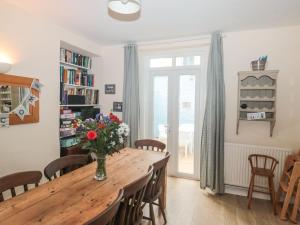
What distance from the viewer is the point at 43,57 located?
288cm

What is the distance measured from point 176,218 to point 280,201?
5.39ft

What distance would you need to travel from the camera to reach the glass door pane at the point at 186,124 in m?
3.70

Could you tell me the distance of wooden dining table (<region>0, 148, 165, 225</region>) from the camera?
46.8 inches

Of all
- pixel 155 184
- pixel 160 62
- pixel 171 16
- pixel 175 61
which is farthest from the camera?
pixel 160 62

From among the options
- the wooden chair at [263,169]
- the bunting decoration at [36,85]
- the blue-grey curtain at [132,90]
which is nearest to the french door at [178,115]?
the blue-grey curtain at [132,90]

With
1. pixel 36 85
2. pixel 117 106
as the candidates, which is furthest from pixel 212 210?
pixel 36 85

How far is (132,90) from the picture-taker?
383 centimetres

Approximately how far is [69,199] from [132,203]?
455 mm

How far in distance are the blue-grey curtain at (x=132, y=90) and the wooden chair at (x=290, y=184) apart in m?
2.40

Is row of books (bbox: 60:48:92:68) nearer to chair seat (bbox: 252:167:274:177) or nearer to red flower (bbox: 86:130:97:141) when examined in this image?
red flower (bbox: 86:130:97:141)

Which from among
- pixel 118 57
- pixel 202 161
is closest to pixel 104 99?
pixel 118 57

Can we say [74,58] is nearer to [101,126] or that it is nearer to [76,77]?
[76,77]

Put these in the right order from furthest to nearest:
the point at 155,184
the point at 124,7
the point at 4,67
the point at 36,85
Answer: the point at 36,85 → the point at 4,67 → the point at 155,184 → the point at 124,7

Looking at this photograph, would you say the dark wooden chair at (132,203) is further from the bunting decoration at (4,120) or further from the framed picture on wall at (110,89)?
the framed picture on wall at (110,89)
